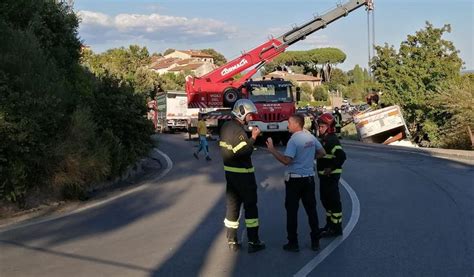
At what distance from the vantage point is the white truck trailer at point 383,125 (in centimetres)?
2558

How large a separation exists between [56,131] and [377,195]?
249 inches

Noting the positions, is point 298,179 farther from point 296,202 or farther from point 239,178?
point 239,178

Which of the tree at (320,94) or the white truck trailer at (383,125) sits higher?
the tree at (320,94)

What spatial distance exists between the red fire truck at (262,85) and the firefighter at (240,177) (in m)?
15.7

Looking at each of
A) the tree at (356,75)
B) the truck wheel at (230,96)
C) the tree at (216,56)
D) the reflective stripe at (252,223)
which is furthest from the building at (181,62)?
the reflective stripe at (252,223)

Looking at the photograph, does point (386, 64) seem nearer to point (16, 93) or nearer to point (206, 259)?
point (16, 93)

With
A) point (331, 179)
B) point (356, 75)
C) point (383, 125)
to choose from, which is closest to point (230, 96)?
point (383, 125)

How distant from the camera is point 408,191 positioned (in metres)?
11.4

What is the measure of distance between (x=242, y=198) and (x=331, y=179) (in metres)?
1.43

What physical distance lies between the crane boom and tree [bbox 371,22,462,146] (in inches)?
172

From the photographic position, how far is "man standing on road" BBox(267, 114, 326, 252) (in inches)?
271

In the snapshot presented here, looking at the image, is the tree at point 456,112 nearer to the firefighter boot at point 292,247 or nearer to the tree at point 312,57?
the firefighter boot at point 292,247

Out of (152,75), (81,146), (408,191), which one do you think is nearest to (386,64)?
(408,191)

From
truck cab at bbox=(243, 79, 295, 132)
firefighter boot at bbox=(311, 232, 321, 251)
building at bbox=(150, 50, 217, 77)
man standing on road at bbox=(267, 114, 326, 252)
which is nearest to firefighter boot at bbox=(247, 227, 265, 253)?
man standing on road at bbox=(267, 114, 326, 252)
